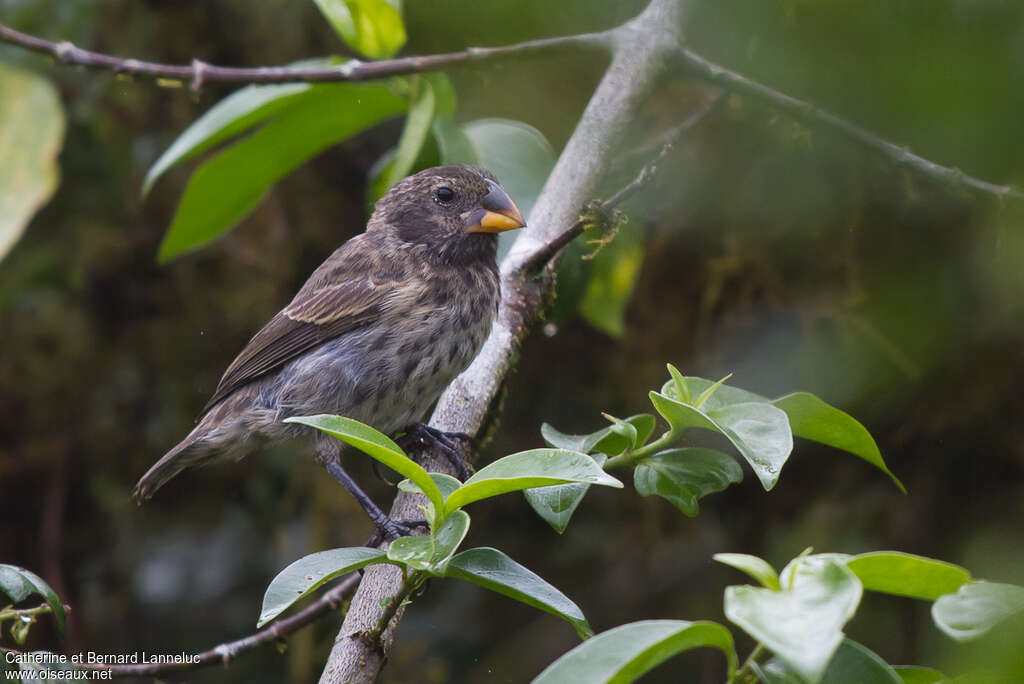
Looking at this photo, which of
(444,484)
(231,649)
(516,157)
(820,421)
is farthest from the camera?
(516,157)

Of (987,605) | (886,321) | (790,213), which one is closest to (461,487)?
(987,605)

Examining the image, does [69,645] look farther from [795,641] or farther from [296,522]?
[795,641]

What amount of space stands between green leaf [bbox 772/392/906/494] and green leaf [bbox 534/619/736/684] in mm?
512

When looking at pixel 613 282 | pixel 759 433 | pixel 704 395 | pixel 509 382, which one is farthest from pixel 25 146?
pixel 759 433

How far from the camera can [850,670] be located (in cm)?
105

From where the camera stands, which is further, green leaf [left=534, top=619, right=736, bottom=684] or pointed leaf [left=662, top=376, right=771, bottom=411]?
pointed leaf [left=662, top=376, right=771, bottom=411]

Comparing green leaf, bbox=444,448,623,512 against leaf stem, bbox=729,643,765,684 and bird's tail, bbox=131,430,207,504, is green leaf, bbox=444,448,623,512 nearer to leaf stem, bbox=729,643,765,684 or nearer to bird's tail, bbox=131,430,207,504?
leaf stem, bbox=729,643,765,684

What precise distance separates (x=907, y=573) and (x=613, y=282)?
198 centimetres

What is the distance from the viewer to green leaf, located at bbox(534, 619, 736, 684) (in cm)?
96

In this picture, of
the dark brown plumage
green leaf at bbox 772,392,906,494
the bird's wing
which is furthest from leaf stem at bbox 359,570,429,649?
the bird's wing

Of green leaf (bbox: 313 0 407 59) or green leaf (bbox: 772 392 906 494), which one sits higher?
green leaf (bbox: 313 0 407 59)

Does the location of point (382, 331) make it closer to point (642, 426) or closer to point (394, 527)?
point (394, 527)

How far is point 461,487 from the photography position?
1247mm

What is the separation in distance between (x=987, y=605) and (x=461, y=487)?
2.02ft
